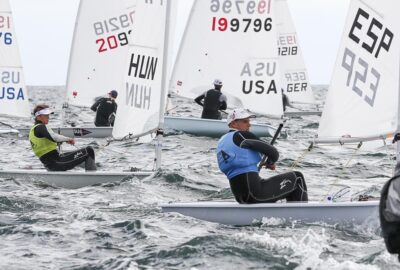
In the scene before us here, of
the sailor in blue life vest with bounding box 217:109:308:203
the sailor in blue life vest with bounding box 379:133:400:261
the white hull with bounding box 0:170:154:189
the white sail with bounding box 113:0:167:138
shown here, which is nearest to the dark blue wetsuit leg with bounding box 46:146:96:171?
the white hull with bounding box 0:170:154:189

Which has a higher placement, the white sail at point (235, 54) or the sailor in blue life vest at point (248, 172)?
the white sail at point (235, 54)

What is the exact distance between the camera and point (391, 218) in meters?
3.55

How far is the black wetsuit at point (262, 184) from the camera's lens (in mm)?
7070

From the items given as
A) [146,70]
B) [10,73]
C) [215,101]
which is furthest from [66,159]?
[10,73]

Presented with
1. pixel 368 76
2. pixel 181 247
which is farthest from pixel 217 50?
pixel 181 247

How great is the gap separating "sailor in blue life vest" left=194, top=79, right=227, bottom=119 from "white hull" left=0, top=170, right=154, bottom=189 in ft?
18.0

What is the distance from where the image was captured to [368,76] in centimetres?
731

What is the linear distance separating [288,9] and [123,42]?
262 inches

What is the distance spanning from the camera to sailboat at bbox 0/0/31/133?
48.9 feet

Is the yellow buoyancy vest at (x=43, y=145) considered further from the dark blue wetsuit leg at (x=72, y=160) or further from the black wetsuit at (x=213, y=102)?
the black wetsuit at (x=213, y=102)

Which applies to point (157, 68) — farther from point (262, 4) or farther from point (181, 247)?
point (262, 4)

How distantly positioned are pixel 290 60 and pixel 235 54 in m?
7.61

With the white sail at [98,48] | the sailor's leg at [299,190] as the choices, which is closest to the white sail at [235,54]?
the white sail at [98,48]

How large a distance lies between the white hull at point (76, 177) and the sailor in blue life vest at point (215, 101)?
548 cm
